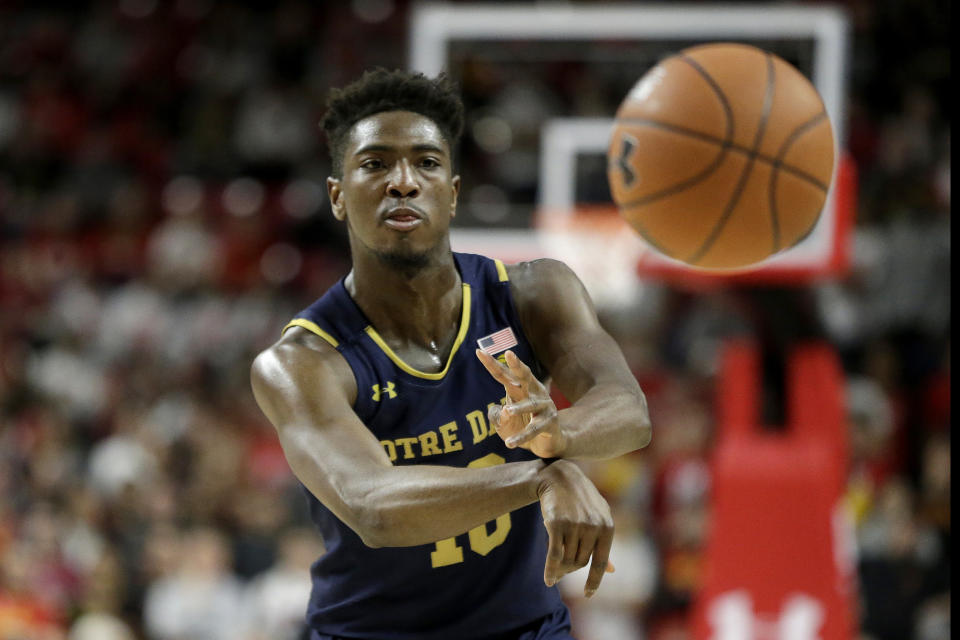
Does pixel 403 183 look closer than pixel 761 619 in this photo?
Yes

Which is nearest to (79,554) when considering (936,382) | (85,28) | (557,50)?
(557,50)

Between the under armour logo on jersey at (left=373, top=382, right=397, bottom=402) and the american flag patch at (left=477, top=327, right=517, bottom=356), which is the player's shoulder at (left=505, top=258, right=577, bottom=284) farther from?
the under armour logo on jersey at (left=373, top=382, right=397, bottom=402)

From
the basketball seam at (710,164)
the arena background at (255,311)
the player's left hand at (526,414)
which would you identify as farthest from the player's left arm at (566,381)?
the arena background at (255,311)

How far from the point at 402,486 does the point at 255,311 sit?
8459 mm

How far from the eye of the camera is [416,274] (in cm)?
309

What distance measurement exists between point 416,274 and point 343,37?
1032 cm

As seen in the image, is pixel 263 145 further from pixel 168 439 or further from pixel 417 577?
pixel 417 577

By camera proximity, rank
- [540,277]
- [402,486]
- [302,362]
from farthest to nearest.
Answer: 1. [540,277]
2. [302,362]
3. [402,486]

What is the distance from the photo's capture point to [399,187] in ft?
9.66

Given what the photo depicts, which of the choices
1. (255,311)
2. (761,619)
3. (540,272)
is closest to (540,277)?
(540,272)

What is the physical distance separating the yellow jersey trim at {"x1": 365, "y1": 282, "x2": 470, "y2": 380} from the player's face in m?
0.15

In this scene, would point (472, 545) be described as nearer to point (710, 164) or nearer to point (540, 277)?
point (540, 277)

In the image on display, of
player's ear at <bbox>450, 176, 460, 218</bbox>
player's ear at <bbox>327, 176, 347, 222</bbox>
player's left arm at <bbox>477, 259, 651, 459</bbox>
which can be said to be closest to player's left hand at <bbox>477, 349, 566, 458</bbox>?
player's left arm at <bbox>477, 259, 651, 459</bbox>

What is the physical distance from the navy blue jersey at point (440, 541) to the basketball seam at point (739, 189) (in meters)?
1.08
